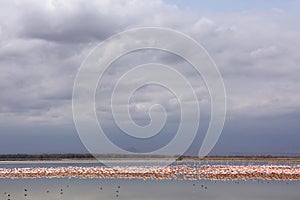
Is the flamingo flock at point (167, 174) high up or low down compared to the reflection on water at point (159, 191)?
up

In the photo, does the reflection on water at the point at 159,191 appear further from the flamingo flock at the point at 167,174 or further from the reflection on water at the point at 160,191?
the flamingo flock at the point at 167,174

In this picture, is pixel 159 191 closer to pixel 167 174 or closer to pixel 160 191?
pixel 160 191

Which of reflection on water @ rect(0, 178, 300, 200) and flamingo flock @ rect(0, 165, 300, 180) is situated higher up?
flamingo flock @ rect(0, 165, 300, 180)

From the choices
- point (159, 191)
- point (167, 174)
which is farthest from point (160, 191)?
point (167, 174)

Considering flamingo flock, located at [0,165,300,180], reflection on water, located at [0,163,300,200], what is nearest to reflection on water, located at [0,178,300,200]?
reflection on water, located at [0,163,300,200]

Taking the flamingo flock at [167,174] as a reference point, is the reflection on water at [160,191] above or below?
below

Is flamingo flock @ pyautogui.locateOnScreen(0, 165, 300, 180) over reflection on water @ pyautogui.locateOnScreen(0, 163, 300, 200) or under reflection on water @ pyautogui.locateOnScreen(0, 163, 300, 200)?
over

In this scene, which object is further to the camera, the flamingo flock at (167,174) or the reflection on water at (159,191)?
the flamingo flock at (167,174)

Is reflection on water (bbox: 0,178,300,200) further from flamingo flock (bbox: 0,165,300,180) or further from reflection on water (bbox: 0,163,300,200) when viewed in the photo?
flamingo flock (bbox: 0,165,300,180)

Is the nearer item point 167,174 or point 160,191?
point 160,191

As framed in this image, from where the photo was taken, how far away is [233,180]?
4419 cm

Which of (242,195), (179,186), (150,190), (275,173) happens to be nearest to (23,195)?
(150,190)

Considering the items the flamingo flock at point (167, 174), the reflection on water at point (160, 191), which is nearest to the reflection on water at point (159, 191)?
the reflection on water at point (160, 191)

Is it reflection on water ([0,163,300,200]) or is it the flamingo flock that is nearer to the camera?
reflection on water ([0,163,300,200])
